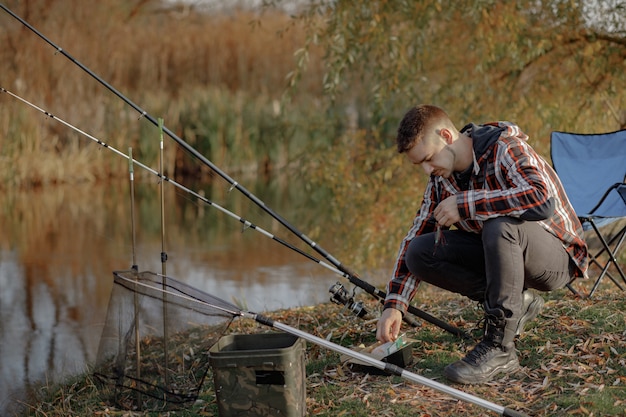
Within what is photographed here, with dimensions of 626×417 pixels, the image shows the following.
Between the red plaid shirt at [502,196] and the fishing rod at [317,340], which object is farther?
the red plaid shirt at [502,196]

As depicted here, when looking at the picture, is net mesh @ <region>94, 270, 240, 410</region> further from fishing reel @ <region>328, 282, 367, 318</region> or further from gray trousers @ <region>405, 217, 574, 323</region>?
gray trousers @ <region>405, 217, 574, 323</region>

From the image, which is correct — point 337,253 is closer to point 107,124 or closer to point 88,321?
point 88,321

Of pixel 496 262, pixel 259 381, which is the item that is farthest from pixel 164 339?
pixel 496 262

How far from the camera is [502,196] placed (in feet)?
8.76

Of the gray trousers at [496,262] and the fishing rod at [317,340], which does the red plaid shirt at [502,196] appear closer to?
the gray trousers at [496,262]

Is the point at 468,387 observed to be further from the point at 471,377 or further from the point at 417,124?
the point at 417,124

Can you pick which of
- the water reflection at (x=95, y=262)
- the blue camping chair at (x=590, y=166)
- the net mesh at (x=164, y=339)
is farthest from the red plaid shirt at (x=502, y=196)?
the water reflection at (x=95, y=262)

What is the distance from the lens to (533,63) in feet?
21.5

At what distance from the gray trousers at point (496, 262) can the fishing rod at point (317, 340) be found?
392 mm

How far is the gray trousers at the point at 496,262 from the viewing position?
2695mm

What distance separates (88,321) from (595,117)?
420 centimetres

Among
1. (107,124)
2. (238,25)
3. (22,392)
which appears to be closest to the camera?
(22,392)

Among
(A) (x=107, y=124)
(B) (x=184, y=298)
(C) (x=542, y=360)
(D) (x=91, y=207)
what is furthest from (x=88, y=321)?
(A) (x=107, y=124)

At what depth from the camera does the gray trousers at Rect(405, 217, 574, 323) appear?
2.70m
